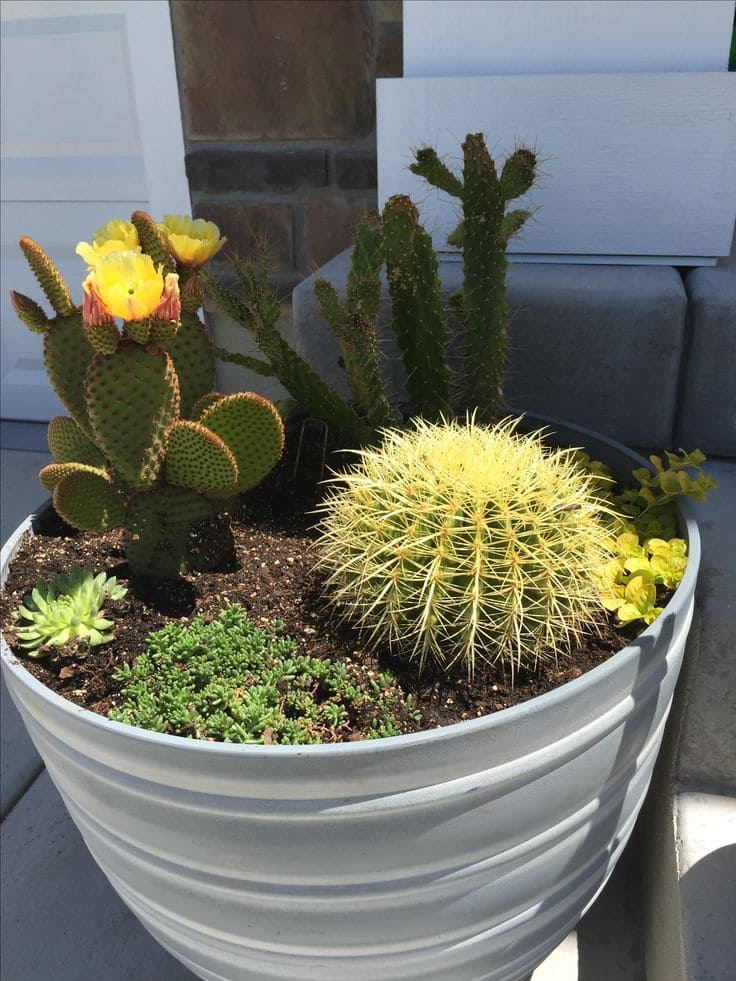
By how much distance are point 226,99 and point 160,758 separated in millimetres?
2063

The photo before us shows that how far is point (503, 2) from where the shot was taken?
71.1 inches

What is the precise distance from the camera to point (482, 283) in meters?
1.44

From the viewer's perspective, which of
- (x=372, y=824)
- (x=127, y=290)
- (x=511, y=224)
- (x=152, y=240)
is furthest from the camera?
(x=511, y=224)

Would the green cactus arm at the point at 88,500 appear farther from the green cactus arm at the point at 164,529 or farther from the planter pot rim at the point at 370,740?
the planter pot rim at the point at 370,740

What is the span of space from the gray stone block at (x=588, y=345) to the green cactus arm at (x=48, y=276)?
2.06 ft

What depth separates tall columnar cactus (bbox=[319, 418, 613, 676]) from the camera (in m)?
1.10

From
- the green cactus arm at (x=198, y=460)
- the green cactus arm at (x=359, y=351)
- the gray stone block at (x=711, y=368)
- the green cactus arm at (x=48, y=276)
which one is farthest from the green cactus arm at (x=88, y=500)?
the gray stone block at (x=711, y=368)

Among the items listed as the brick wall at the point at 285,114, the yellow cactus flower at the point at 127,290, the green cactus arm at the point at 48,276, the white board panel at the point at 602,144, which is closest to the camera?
the yellow cactus flower at the point at 127,290

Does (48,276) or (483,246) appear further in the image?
(483,246)

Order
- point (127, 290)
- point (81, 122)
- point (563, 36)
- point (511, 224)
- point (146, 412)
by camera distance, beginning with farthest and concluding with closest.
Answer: point (81, 122)
point (563, 36)
point (511, 224)
point (146, 412)
point (127, 290)

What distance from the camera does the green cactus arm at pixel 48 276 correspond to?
117 centimetres

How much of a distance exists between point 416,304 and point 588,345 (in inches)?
18.1

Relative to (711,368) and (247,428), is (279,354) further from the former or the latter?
(711,368)

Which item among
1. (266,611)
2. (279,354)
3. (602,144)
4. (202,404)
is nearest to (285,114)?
(602,144)
